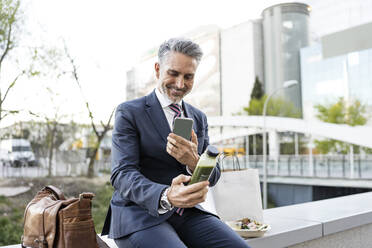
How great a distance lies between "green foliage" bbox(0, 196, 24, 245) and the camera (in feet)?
33.4

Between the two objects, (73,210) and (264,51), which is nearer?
(73,210)

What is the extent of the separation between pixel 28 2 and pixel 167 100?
42.9 feet

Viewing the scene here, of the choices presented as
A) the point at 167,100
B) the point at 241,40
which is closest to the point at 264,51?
the point at 241,40

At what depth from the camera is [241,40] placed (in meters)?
47.5

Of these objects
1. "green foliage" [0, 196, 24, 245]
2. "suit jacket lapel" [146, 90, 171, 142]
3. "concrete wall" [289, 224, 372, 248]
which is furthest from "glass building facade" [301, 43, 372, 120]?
"suit jacket lapel" [146, 90, 171, 142]

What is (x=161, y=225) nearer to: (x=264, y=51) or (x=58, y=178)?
(x=58, y=178)

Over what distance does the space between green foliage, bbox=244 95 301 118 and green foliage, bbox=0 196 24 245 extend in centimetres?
3197

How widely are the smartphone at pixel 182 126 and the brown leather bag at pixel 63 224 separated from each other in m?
0.44

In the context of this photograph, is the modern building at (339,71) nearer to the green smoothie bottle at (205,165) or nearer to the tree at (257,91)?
the tree at (257,91)

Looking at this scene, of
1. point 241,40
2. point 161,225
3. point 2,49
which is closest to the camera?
point 161,225

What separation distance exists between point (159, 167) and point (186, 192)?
408 millimetres

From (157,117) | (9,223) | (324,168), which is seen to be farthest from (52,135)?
(324,168)

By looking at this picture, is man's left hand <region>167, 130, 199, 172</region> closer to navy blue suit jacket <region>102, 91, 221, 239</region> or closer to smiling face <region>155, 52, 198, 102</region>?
navy blue suit jacket <region>102, 91, 221, 239</region>

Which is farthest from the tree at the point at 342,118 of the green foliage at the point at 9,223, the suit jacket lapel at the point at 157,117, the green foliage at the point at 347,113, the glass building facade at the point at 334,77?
the suit jacket lapel at the point at 157,117
